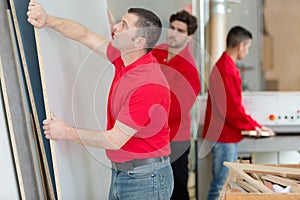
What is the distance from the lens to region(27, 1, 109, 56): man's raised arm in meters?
1.67

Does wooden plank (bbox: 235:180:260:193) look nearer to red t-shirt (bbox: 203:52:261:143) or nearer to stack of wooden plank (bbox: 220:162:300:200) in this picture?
stack of wooden plank (bbox: 220:162:300:200)

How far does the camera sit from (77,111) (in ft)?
6.52

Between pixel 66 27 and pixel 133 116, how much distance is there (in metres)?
0.48

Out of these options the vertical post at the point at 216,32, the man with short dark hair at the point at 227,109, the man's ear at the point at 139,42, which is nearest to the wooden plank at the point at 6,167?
the man's ear at the point at 139,42

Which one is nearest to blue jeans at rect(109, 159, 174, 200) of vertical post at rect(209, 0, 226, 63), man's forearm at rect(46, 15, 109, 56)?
man's forearm at rect(46, 15, 109, 56)

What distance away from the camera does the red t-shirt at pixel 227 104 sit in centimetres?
292

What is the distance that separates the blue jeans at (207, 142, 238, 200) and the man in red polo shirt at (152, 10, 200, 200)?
0.25m

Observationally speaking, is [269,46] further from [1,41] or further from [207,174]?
[1,41]

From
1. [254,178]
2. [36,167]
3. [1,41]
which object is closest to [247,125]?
[254,178]

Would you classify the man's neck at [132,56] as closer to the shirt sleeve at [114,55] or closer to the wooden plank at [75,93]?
the shirt sleeve at [114,55]

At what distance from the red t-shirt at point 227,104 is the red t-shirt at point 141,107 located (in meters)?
1.13

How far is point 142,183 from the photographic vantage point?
181 cm

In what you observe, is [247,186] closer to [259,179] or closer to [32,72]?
[259,179]

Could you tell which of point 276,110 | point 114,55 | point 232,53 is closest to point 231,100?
point 232,53
